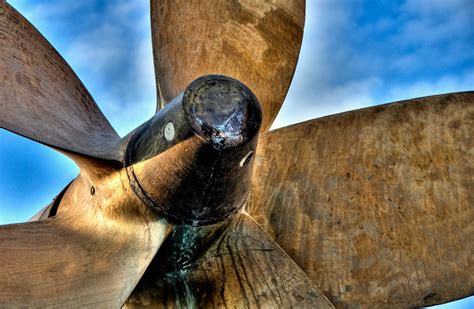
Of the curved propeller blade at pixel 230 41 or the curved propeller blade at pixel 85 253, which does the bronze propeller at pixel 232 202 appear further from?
the curved propeller blade at pixel 230 41

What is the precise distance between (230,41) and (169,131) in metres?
1.15

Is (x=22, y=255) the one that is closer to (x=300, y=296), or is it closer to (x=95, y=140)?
(x=95, y=140)

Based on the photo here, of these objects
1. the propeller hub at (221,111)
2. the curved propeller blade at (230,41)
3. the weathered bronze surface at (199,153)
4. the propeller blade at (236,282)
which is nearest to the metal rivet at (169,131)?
the weathered bronze surface at (199,153)

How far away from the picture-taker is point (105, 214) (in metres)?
3.38

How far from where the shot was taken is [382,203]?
3447 mm

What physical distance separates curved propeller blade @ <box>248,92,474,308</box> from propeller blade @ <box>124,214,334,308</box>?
17 centimetres

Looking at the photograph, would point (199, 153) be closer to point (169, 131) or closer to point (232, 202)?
point (169, 131)

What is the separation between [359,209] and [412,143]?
1.39 feet

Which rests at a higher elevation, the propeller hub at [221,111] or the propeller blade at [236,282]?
the propeller hub at [221,111]

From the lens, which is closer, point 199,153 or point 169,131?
point 199,153

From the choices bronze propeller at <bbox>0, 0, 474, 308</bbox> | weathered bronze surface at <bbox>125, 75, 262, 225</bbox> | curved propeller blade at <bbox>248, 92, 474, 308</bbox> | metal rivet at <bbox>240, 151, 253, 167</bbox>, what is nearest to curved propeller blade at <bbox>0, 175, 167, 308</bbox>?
bronze propeller at <bbox>0, 0, 474, 308</bbox>

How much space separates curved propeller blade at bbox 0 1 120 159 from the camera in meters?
3.10

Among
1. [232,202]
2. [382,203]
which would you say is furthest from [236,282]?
[382,203]

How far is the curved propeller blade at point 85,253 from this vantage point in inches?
114
